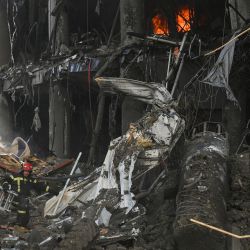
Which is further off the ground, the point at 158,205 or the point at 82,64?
the point at 82,64

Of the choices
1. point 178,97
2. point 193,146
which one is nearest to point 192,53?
point 178,97

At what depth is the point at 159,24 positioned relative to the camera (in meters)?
16.4

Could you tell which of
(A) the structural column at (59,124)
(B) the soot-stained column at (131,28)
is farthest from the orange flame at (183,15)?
(A) the structural column at (59,124)

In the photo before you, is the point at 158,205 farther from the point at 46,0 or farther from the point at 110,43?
the point at 46,0

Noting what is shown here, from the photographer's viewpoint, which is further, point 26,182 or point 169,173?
point 26,182

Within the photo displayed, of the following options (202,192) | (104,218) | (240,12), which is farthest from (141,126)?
(240,12)

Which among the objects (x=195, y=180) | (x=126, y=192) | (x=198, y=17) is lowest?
(x=126, y=192)

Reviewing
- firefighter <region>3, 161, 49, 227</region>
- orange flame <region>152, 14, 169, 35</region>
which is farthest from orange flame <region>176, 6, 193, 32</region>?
firefighter <region>3, 161, 49, 227</region>

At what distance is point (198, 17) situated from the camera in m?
15.7

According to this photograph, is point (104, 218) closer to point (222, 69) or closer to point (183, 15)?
point (222, 69)

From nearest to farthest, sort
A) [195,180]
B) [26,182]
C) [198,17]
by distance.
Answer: [195,180], [26,182], [198,17]

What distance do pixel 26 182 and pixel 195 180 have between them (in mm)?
4284

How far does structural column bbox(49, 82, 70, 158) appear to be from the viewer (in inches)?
654

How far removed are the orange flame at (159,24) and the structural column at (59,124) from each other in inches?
160
